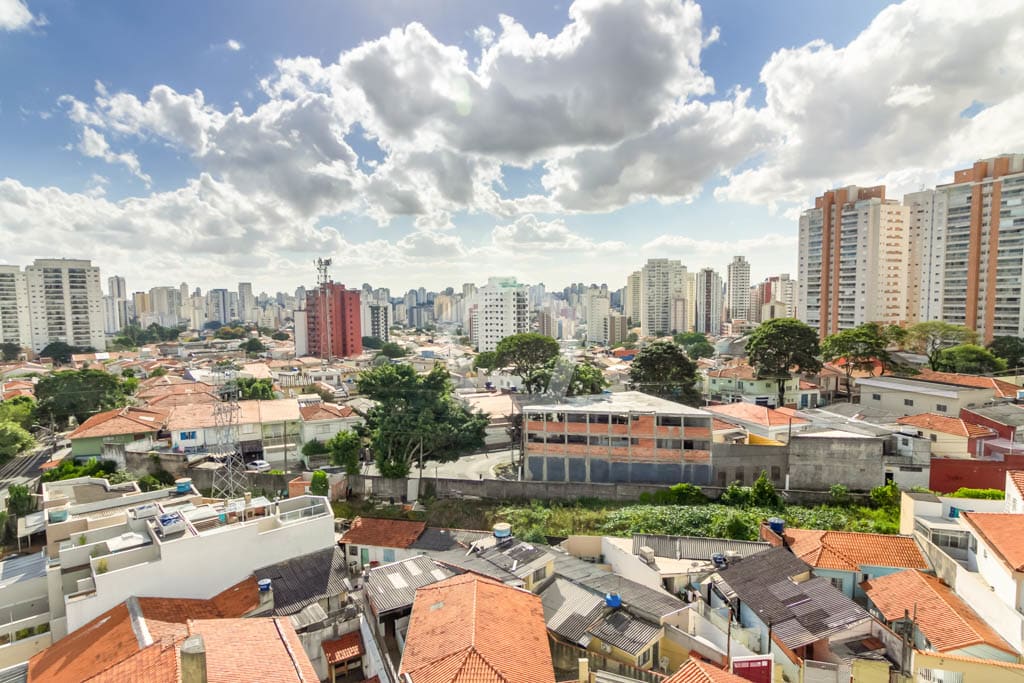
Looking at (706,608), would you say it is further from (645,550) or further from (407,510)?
(407,510)

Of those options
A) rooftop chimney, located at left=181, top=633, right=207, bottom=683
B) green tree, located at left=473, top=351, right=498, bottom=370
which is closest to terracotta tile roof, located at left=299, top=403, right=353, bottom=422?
green tree, located at left=473, top=351, right=498, bottom=370

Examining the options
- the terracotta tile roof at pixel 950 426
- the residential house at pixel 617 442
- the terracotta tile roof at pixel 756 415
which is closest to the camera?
→ the terracotta tile roof at pixel 950 426

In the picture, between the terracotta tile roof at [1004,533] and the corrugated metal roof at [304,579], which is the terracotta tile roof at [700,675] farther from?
the corrugated metal roof at [304,579]

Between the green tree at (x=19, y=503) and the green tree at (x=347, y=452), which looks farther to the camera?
the green tree at (x=347, y=452)

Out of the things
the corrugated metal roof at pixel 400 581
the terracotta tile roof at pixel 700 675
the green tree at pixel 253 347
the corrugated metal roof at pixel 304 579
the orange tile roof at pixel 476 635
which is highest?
the green tree at pixel 253 347

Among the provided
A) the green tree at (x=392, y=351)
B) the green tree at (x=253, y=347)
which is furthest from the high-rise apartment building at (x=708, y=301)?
the green tree at (x=253, y=347)

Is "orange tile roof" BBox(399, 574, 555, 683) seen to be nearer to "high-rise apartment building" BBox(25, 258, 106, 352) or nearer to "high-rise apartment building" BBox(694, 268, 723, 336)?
"high-rise apartment building" BBox(25, 258, 106, 352)

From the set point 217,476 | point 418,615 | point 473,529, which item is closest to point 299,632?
point 418,615
